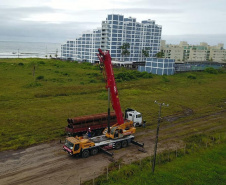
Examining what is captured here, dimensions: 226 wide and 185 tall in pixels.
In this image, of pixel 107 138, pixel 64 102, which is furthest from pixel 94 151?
pixel 64 102

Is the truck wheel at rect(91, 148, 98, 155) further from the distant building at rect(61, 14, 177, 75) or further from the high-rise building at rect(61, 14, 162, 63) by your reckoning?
the high-rise building at rect(61, 14, 162, 63)

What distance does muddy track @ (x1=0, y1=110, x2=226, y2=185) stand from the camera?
1895cm

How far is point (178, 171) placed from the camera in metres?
20.4

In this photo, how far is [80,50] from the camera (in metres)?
126

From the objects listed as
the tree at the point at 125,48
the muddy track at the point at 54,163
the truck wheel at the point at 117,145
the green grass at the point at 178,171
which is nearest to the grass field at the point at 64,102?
the muddy track at the point at 54,163

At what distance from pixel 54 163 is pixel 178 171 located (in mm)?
11178

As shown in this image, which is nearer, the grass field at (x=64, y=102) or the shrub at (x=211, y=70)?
the grass field at (x=64, y=102)

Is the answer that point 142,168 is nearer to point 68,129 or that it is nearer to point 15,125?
point 68,129

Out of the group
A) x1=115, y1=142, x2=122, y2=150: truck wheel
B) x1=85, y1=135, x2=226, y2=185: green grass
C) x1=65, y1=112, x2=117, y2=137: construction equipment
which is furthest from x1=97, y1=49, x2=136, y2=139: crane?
x1=85, y1=135, x2=226, y2=185: green grass

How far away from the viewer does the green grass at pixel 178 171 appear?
18.9 meters

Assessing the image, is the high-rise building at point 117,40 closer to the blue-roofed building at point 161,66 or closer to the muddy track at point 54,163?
the blue-roofed building at point 161,66

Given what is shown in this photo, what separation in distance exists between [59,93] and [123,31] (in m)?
74.9

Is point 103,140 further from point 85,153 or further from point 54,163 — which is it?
point 54,163

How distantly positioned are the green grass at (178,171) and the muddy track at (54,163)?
1623 millimetres
